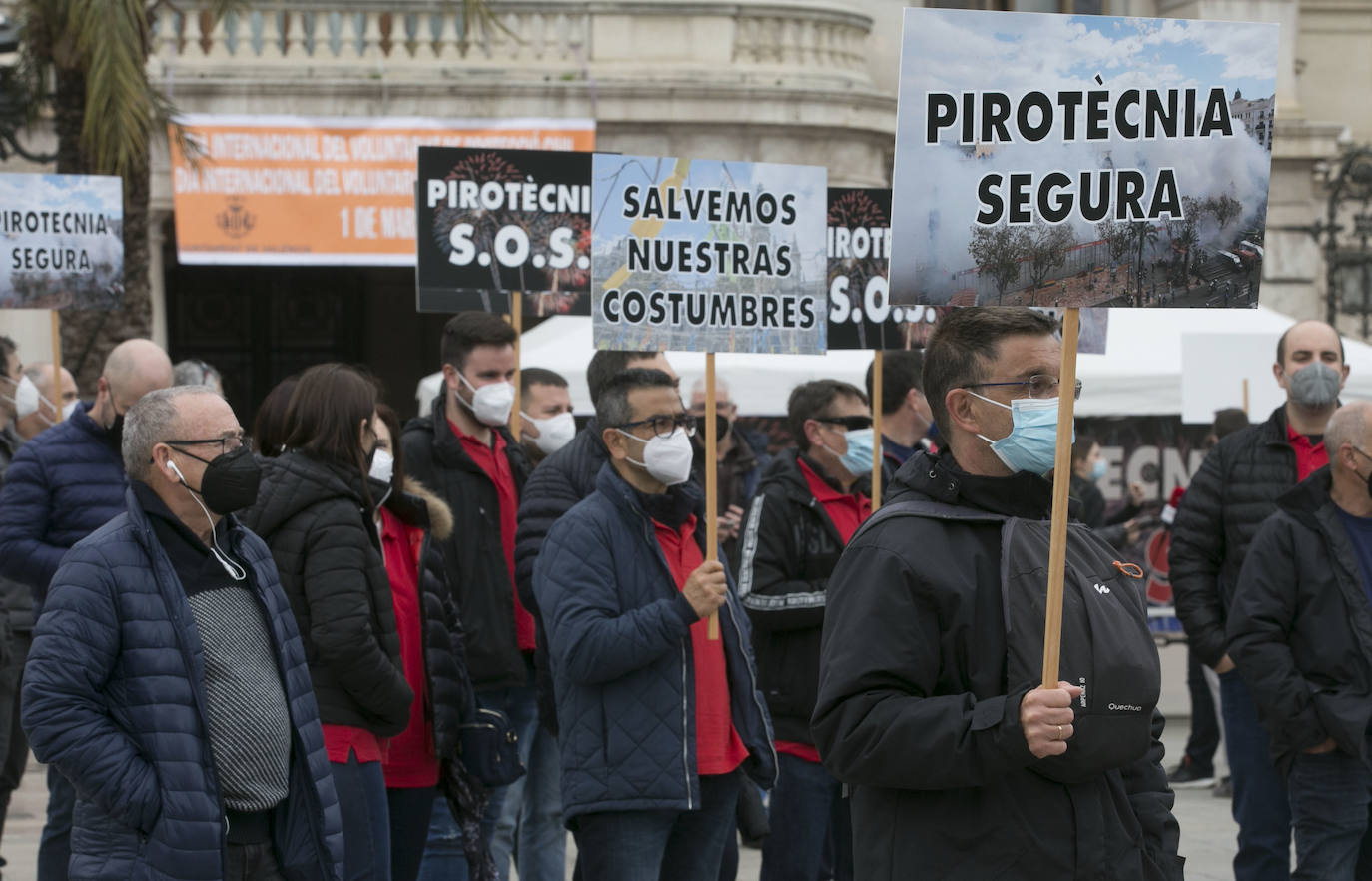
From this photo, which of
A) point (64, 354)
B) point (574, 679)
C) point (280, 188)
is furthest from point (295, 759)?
point (280, 188)

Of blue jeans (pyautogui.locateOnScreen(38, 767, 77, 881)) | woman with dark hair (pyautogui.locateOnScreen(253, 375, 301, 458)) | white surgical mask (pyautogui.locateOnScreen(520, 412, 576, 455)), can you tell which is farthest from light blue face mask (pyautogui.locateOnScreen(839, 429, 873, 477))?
blue jeans (pyautogui.locateOnScreen(38, 767, 77, 881))

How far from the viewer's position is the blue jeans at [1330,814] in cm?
562

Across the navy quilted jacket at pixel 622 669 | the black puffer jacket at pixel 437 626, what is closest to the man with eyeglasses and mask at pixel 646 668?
the navy quilted jacket at pixel 622 669

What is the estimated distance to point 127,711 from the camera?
4.05 m

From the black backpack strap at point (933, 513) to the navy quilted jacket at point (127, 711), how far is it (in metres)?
1.66

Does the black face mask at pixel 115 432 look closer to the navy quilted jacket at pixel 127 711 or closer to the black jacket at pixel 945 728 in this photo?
the navy quilted jacket at pixel 127 711

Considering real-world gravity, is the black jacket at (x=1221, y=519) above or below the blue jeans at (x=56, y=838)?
above

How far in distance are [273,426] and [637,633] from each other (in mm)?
1198

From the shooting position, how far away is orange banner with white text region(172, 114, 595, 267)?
16453mm

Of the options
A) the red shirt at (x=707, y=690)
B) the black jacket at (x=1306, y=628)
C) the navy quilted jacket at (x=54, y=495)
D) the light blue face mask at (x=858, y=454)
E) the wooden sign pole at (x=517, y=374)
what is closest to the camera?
the red shirt at (x=707, y=690)

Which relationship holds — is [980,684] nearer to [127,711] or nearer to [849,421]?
[127,711]

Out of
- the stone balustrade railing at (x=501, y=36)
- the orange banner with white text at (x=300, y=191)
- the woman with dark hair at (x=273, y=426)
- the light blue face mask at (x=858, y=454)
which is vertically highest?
the stone balustrade railing at (x=501, y=36)

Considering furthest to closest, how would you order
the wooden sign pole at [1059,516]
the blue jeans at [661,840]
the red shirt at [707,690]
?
the red shirt at [707,690], the blue jeans at [661,840], the wooden sign pole at [1059,516]

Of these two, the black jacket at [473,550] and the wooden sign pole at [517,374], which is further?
the wooden sign pole at [517,374]
